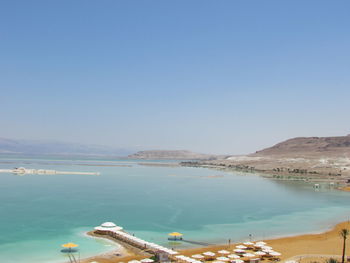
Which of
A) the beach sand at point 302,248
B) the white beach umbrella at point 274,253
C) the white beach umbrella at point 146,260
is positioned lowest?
the beach sand at point 302,248

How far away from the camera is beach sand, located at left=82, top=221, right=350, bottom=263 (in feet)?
110

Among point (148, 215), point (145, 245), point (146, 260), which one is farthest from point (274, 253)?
point (148, 215)

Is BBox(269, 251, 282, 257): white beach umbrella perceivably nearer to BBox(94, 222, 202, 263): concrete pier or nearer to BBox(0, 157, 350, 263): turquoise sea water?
BBox(94, 222, 202, 263): concrete pier

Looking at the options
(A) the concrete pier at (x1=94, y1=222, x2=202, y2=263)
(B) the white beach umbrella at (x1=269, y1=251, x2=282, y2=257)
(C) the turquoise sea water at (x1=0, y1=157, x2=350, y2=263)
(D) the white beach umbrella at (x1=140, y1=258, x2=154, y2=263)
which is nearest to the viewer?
(D) the white beach umbrella at (x1=140, y1=258, x2=154, y2=263)

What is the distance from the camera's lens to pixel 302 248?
38.1 meters

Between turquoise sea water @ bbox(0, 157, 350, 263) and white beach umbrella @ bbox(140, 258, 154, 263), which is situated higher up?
white beach umbrella @ bbox(140, 258, 154, 263)

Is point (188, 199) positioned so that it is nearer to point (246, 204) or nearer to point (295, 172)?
point (246, 204)

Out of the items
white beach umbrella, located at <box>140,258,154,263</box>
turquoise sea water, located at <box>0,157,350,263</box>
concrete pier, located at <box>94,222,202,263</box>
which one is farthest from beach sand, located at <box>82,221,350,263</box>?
turquoise sea water, located at <box>0,157,350,263</box>

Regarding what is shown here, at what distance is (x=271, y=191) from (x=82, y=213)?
5599 centimetres

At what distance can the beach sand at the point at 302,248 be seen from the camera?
3362cm

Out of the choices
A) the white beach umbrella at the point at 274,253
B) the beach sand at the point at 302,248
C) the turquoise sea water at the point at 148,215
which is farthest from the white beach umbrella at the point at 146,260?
the white beach umbrella at the point at 274,253

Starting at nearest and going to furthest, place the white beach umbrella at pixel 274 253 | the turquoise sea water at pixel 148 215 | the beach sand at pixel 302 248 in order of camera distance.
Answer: the beach sand at pixel 302 248
the white beach umbrella at pixel 274 253
the turquoise sea water at pixel 148 215

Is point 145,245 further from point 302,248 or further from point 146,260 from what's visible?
point 302,248

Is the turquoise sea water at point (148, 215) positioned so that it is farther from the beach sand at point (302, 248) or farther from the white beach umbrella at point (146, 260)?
the white beach umbrella at point (146, 260)
